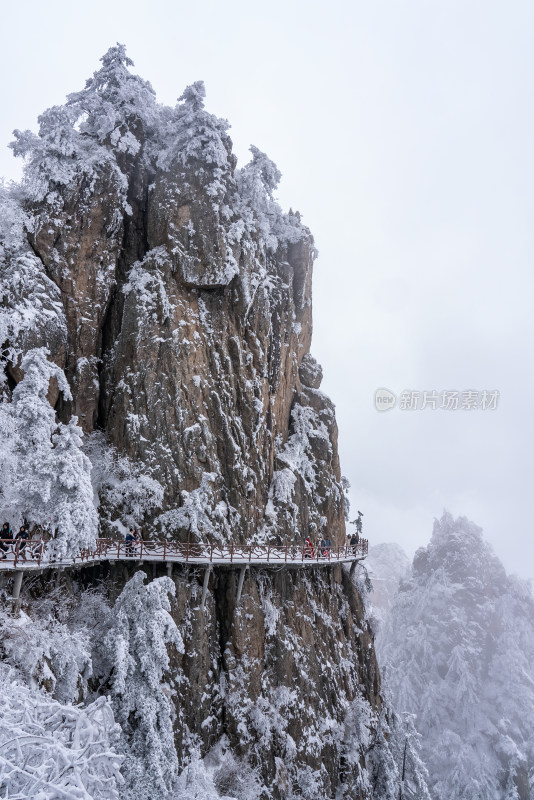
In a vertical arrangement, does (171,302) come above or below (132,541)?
above

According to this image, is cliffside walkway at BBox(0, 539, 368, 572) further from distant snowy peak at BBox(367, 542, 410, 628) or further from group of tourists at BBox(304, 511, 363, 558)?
distant snowy peak at BBox(367, 542, 410, 628)

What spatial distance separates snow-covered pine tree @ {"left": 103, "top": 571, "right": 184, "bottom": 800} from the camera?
1880cm

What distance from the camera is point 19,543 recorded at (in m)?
17.3

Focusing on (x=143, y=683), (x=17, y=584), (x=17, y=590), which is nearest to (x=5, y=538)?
(x=17, y=584)

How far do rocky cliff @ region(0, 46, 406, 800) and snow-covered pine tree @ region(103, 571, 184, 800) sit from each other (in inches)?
23.9

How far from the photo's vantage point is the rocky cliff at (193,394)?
24.9 metres

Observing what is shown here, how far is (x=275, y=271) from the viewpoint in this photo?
37.7 meters

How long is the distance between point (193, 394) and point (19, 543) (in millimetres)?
12857

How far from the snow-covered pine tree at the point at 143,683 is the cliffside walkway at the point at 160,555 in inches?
79.4

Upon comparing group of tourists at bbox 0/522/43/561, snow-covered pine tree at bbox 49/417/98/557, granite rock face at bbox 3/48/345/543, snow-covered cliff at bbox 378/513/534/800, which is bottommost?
snow-covered cliff at bbox 378/513/534/800

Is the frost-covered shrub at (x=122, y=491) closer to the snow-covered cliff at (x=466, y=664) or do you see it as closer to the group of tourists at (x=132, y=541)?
the group of tourists at (x=132, y=541)

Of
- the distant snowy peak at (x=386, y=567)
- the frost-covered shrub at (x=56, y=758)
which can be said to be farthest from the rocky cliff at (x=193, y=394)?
the distant snowy peak at (x=386, y=567)

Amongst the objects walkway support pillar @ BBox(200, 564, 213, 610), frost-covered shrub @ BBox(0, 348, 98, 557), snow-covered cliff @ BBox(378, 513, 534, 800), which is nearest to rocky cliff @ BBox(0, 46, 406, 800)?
walkway support pillar @ BBox(200, 564, 213, 610)

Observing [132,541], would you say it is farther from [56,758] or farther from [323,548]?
[56,758]
